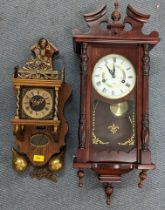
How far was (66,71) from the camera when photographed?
164 centimetres

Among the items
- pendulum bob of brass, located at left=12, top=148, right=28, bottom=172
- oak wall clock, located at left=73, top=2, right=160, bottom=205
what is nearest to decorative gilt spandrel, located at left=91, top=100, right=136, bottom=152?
oak wall clock, located at left=73, top=2, right=160, bottom=205

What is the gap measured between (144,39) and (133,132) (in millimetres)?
326

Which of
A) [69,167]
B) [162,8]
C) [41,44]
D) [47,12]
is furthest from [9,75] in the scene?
[162,8]

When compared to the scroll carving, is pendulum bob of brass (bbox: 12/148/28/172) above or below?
below

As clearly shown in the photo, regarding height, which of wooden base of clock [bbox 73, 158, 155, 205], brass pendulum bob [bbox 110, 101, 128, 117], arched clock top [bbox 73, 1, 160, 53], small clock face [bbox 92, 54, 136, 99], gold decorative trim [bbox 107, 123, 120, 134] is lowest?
wooden base of clock [bbox 73, 158, 155, 205]

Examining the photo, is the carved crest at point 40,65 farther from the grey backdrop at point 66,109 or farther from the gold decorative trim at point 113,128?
the gold decorative trim at point 113,128

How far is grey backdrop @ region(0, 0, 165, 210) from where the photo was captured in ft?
5.23

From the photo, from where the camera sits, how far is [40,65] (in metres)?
1.55

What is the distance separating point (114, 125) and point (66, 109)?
0.80 ft

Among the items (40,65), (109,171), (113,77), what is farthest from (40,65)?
(109,171)

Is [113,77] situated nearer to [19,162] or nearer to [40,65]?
[40,65]

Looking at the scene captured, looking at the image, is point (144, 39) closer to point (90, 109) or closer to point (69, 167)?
point (90, 109)

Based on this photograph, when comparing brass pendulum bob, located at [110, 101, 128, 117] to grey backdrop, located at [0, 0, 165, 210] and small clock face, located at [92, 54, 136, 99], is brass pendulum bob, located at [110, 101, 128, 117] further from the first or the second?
grey backdrop, located at [0, 0, 165, 210]

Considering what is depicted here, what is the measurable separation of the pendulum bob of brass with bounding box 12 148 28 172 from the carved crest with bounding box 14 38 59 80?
300 millimetres
